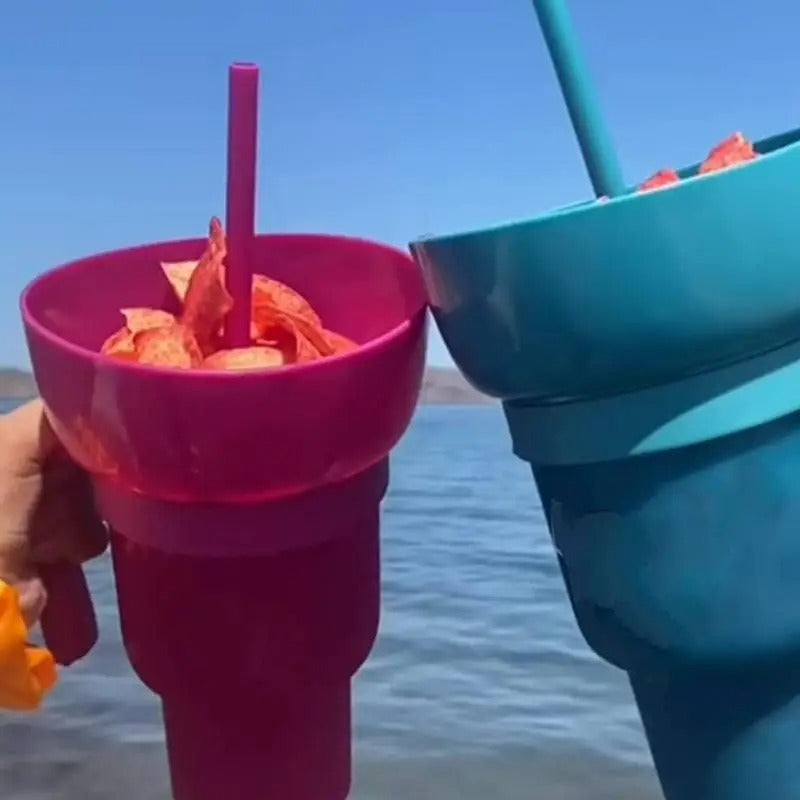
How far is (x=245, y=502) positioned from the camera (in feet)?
1.27

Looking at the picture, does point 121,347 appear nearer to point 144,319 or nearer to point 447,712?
point 144,319

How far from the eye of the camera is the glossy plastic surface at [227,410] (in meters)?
0.36

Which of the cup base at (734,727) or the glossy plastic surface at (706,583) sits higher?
the glossy plastic surface at (706,583)

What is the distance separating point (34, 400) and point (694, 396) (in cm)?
22

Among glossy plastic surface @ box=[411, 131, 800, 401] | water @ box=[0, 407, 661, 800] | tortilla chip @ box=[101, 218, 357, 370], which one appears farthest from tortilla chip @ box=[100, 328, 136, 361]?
water @ box=[0, 407, 661, 800]

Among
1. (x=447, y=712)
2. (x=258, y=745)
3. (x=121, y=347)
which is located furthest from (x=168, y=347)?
(x=447, y=712)

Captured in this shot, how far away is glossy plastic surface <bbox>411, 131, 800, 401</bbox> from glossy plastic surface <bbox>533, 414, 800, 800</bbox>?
3cm

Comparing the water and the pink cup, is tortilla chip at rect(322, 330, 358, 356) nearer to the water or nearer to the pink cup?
the pink cup

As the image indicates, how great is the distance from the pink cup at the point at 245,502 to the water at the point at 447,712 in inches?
12.8

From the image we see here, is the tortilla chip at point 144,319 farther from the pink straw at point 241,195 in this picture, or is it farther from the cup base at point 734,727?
the cup base at point 734,727

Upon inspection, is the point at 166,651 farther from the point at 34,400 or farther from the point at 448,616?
the point at 448,616

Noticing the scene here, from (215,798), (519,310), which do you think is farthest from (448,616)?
(519,310)

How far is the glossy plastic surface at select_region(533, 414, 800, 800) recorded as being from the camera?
0.35m

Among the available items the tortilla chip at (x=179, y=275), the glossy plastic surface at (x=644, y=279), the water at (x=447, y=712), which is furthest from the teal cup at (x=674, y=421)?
the water at (x=447, y=712)
